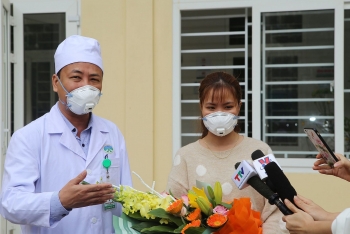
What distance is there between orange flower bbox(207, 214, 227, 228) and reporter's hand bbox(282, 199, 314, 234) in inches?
9.4

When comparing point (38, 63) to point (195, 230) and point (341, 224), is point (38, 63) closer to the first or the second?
point (195, 230)

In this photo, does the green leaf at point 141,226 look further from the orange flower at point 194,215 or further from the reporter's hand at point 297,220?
the reporter's hand at point 297,220

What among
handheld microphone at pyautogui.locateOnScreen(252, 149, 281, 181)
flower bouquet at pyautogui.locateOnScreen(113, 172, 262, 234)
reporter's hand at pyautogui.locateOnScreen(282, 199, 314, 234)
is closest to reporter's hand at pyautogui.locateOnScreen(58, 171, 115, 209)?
flower bouquet at pyautogui.locateOnScreen(113, 172, 262, 234)

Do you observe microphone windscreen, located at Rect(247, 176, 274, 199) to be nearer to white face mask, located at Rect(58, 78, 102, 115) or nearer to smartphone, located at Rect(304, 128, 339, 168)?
smartphone, located at Rect(304, 128, 339, 168)

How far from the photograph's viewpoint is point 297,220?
1910 millimetres

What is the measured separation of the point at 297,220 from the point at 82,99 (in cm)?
103

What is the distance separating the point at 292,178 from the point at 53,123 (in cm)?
277

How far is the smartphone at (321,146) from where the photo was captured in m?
2.08

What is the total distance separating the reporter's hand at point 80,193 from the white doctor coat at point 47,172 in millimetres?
86

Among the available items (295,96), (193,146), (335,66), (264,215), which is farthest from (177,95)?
(264,215)

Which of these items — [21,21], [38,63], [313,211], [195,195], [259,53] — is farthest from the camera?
[38,63]

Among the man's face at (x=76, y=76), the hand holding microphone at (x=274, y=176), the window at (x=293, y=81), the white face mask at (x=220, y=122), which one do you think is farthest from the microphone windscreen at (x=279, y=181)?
the window at (x=293, y=81)

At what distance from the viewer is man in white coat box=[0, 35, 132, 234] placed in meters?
2.12

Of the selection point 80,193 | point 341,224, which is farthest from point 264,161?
point 80,193
